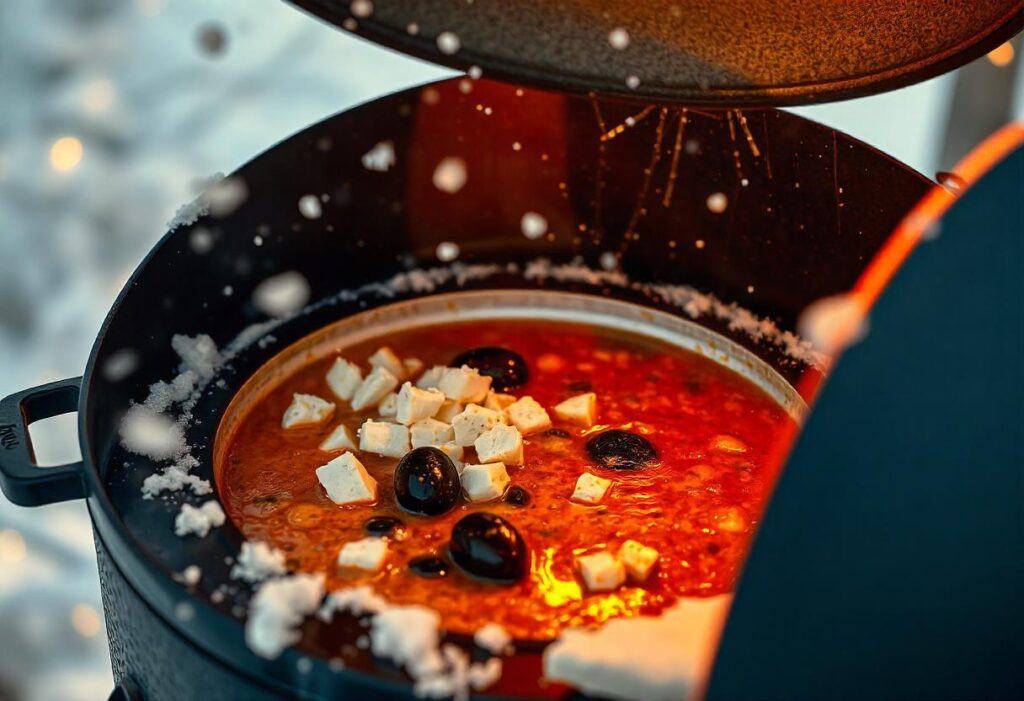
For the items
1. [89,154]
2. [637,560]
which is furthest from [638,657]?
[89,154]

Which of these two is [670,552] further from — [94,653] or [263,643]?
[94,653]

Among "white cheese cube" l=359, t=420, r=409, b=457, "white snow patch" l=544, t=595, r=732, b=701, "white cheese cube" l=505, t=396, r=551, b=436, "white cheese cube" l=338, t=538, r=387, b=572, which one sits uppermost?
"white cheese cube" l=505, t=396, r=551, b=436

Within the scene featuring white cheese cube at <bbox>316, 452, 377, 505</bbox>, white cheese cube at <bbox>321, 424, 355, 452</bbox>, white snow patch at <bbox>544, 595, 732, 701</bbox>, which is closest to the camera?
white snow patch at <bbox>544, 595, 732, 701</bbox>

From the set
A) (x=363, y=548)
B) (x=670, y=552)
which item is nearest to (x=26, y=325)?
(x=363, y=548)

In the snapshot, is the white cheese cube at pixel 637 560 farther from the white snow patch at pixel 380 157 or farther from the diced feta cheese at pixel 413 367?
the white snow patch at pixel 380 157

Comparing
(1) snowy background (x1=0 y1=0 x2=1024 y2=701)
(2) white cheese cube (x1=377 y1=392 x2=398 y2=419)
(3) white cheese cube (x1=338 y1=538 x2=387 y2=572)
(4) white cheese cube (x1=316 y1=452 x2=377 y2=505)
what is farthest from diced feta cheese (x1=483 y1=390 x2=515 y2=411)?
(1) snowy background (x1=0 y1=0 x2=1024 y2=701)

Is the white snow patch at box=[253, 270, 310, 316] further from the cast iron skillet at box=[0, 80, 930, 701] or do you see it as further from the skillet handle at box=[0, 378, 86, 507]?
the skillet handle at box=[0, 378, 86, 507]

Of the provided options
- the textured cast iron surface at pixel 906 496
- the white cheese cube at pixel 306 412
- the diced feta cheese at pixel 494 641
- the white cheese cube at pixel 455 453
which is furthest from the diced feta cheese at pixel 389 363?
the textured cast iron surface at pixel 906 496

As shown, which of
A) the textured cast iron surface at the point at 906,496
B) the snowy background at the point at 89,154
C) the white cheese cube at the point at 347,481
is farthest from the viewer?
the snowy background at the point at 89,154
